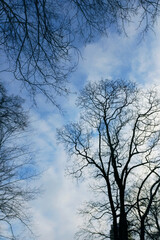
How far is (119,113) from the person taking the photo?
1183 centimetres

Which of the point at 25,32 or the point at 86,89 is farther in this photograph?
the point at 86,89

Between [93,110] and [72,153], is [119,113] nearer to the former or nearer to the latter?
[93,110]

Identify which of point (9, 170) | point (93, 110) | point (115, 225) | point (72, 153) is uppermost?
point (93, 110)

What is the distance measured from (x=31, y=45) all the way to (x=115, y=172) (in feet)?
28.3

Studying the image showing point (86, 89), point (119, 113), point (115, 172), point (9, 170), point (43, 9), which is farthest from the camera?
point (86, 89)

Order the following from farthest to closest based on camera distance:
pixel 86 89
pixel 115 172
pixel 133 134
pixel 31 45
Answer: pixel 86 89
pixel 133 134
pixel 115 172
pixel 31 45

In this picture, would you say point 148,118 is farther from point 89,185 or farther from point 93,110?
point 89,185

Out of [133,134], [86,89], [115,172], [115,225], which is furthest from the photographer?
[86,89]

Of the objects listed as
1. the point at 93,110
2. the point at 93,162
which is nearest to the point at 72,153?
the point at 93,162

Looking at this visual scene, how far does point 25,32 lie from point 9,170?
5826 mm

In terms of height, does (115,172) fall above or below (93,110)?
below

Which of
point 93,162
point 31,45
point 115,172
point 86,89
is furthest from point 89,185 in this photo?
point 31,45

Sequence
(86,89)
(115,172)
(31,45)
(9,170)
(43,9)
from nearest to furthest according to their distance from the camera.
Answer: (43,9) < (31,45) < (9,170) < (115,172) < (86,89)

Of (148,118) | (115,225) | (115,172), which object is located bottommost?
(115,225)
